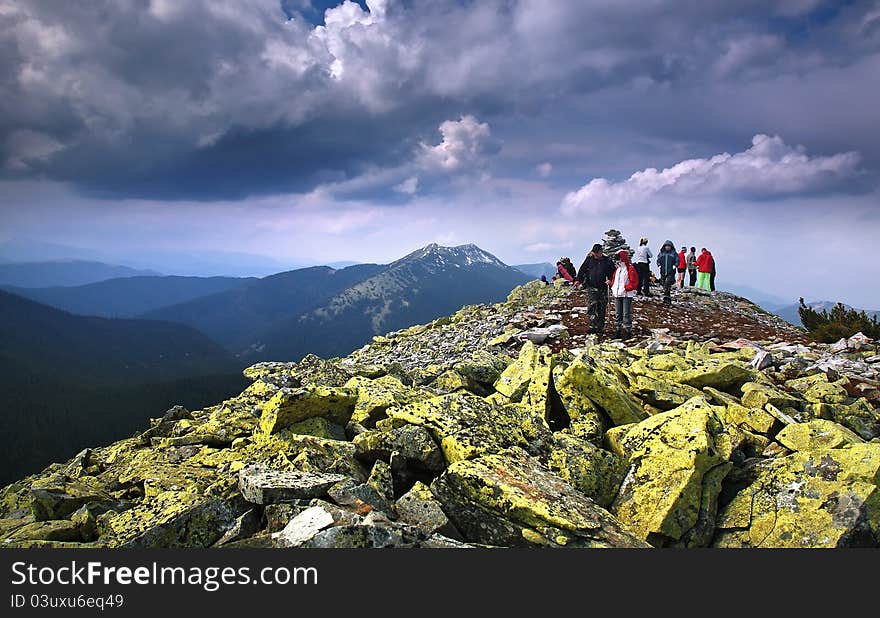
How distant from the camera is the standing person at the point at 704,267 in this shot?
38.7 m

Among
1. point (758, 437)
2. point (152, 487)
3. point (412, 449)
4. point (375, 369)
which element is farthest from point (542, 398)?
point (152, 487)

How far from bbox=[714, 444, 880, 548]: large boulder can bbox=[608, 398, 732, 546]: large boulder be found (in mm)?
451

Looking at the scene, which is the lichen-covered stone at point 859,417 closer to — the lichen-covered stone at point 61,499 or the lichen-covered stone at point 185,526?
the lichen-covered stone at point 185,526

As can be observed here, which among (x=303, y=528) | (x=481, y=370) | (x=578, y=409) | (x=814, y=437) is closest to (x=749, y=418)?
(x=814, y=437)

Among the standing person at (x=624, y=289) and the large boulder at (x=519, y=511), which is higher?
the standing person at (x=624, y=289)

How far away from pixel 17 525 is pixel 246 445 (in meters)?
3.91

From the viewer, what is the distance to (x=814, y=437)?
8.66m

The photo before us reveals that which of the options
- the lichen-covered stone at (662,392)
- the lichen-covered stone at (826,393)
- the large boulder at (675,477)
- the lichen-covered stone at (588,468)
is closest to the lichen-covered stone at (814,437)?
the large boulder at (675,477)

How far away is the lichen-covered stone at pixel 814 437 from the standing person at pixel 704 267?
33.7 meters

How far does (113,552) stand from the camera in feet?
17.6

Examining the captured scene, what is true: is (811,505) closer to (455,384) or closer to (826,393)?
(455,384)

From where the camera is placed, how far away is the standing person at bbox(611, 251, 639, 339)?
20.8 m

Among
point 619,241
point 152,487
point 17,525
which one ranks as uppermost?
point 619,241

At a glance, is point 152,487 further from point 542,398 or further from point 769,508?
point 769,508
